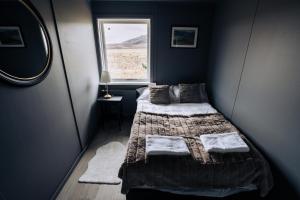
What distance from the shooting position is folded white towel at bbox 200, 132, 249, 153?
1.58m

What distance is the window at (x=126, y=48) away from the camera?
306cm

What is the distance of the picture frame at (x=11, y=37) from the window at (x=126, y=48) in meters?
1.87

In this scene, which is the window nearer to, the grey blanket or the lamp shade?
the lamp shade

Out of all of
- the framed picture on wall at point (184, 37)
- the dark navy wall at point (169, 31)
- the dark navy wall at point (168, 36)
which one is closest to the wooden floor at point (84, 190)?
the dark navy wall at point (168, 36)

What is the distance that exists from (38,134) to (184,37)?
2.78 metres

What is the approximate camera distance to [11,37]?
1245 mm

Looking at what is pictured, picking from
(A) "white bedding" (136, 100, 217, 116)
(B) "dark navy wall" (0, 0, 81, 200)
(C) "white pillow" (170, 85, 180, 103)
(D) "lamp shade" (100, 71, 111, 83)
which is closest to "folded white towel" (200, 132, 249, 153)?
(A) "white bedding" (136, 100, 217, 116)

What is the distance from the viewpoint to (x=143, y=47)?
3.21 m

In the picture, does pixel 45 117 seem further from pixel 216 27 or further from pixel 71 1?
pixel 216 27

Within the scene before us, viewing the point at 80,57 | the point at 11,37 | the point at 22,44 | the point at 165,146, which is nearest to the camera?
the point at 11,37

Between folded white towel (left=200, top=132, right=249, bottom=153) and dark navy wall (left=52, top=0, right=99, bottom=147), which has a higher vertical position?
dark navy wall (left=52, top=0, right=99, bottom=147)

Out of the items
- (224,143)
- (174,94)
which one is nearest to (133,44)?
(174,94)

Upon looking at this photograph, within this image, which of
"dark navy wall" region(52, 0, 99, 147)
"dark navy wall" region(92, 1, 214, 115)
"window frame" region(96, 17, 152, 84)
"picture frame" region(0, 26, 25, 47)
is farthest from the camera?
"window frame" region(96, 17, 152, 84)

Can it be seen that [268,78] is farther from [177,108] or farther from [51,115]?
[51,115]
